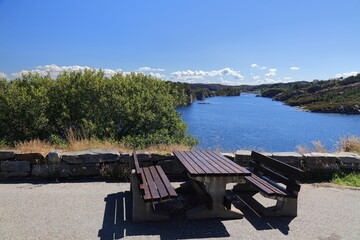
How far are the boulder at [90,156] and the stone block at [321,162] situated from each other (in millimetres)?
3899

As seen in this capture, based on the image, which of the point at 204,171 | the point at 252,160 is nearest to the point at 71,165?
the point at 204,171

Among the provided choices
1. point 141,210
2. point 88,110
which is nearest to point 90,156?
point 141,210

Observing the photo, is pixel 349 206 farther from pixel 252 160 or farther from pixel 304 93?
pixel 304 93

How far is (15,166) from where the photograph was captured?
597 cm

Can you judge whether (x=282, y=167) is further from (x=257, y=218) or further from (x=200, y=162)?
(x=200, y=162)

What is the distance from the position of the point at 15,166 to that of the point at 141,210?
3049 mm

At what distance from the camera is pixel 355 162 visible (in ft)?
22.1

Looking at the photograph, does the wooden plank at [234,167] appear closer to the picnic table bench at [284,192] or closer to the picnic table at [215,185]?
the picnic table at [215,185]

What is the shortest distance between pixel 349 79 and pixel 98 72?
123456mm

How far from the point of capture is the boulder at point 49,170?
19.8 ft

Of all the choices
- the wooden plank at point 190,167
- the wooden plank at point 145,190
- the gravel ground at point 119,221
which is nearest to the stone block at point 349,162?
the gravel ground at point 119,221

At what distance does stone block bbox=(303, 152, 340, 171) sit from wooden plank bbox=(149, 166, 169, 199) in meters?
3.34

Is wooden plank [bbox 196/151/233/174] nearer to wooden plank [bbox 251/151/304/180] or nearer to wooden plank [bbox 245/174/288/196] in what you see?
wooden plank [bbox 245/174/288/196]

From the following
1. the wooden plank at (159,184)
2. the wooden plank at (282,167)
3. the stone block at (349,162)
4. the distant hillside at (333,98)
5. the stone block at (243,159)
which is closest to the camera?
the wooden plank at (159,184)
